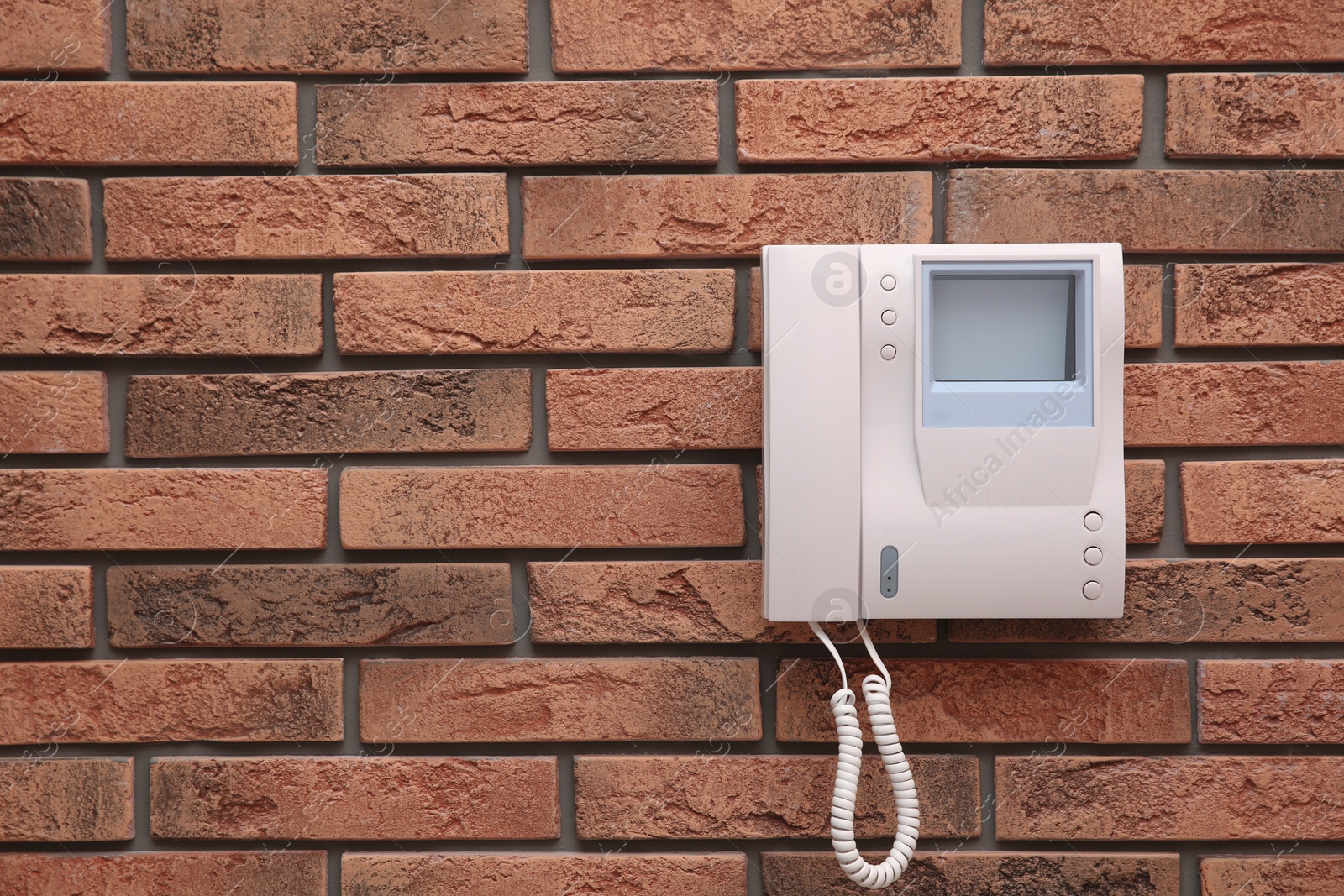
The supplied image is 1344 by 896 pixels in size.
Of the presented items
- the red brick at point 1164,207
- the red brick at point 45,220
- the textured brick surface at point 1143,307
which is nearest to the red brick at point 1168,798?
the textured brick surface at point 1143,307

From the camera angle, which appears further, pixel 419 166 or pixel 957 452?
pixel 419 166

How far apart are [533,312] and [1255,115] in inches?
33.4

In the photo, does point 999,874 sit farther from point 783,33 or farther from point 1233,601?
point 783,33

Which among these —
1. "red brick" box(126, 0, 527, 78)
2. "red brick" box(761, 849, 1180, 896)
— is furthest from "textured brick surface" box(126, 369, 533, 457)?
"red brick" box(761, 849, 1180, 896)

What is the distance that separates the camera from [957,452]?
2.76 feet

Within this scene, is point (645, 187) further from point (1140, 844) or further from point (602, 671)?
point (1140, 844)

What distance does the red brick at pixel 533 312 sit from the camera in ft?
3.10

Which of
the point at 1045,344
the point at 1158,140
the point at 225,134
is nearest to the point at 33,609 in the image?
the point at 225,134

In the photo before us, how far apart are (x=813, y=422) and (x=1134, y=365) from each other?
0.40m

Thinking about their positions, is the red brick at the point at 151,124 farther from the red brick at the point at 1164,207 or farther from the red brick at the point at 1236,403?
the red brick at the point at 1236,403

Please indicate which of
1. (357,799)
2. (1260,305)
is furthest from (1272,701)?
(357,799)

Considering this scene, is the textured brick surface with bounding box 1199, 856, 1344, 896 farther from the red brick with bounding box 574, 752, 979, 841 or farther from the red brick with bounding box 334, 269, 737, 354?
the red brick with bounding box 334, 269, 737, 354

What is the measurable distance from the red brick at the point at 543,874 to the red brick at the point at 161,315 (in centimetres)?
61

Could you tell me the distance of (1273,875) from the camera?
943 mm
